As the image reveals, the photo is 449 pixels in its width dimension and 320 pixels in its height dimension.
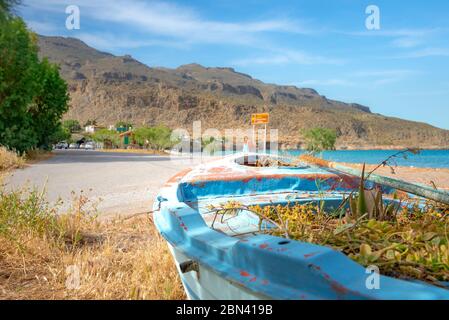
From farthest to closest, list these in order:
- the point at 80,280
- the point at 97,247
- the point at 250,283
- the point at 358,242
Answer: the point at 97,247, the point at 80,280, the point at 358,242, the point at 250,283

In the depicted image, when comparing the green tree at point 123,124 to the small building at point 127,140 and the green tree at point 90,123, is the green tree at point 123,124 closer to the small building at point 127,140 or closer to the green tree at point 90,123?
the green tree at point 90,123

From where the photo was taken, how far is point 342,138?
7712 cm

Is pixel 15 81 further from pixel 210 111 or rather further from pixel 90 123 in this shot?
pixel 90 123

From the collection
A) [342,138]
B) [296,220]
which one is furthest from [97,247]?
[342,138]

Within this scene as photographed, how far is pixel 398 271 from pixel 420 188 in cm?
100

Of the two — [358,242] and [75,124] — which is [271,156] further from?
[75,124]

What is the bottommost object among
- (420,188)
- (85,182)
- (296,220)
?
(85,182)

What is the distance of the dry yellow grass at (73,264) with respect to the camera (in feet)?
9.84

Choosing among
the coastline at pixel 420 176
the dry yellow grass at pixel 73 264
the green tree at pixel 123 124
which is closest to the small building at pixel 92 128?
the green tree at pixel 123 124

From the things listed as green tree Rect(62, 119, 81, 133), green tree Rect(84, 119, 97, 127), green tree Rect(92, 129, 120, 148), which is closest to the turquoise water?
green tree Rect(92, 129, 120, 148)

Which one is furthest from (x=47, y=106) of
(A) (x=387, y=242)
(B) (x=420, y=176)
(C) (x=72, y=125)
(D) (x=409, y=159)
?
(C) (x=72, y=125)

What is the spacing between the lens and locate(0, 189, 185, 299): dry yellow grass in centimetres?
300

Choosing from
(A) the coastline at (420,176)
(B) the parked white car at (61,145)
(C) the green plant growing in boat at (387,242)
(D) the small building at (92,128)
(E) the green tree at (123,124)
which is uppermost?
(E) the green tree at (123,124)
